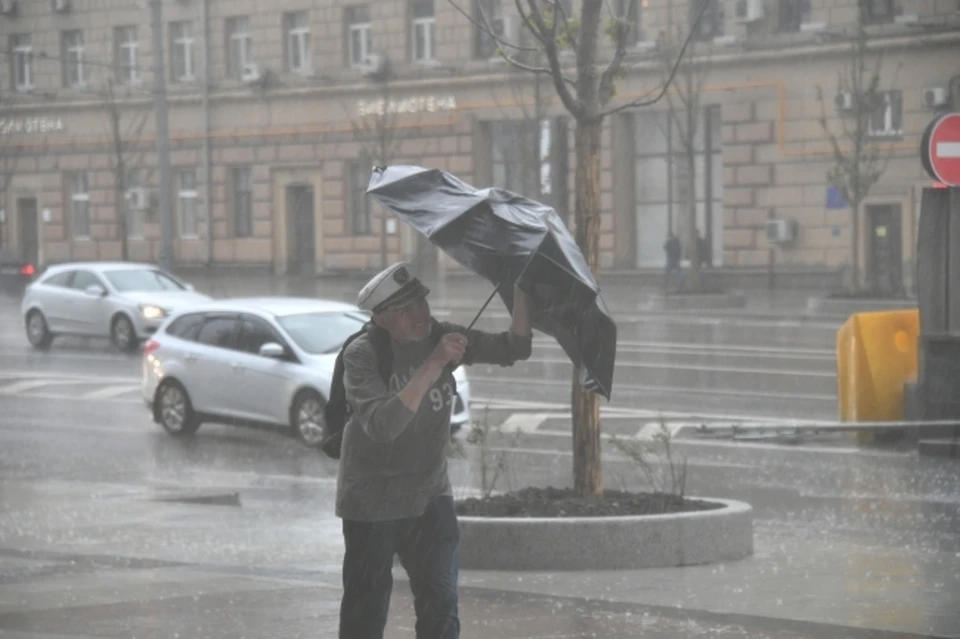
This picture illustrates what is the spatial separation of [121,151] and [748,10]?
18.7 m

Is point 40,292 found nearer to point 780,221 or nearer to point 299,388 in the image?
point 299,388

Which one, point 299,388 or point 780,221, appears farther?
point 780,221

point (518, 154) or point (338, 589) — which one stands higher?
point (518, 154)

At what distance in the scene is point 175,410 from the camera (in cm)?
1938

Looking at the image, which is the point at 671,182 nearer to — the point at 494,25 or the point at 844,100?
the point at 494,25

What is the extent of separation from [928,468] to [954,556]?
4.47 meters

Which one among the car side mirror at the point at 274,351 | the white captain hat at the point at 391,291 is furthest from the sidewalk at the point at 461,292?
the white captain hat at the point at 391,291

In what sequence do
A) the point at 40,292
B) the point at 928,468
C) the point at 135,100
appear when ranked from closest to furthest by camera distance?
the point at 928,468 < the point at 40,292 < the point at 135,100

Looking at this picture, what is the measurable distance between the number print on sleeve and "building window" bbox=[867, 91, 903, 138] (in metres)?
34.7

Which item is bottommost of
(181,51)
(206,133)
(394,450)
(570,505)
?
(570,505)

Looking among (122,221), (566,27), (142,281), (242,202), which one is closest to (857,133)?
(142,281)

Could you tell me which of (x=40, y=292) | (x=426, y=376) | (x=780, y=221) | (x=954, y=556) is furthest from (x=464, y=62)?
(x=426, y=376)

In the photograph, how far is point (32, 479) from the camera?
52.2 ft

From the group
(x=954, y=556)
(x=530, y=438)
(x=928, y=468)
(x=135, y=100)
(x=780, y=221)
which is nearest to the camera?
A: (x=954, y=556)
